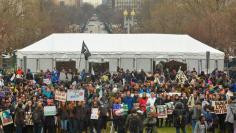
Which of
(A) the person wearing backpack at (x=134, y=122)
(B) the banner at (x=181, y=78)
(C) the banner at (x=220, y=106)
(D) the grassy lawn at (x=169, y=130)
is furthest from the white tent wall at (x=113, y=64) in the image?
(A) the person wearing backpack at (x=134, y=122)

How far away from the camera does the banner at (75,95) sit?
977 inches

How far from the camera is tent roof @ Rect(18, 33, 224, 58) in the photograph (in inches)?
1781

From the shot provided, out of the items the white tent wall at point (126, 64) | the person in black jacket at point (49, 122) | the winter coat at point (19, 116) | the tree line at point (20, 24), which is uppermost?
the tree line at point (20, 24)

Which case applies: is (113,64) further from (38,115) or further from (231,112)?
(231,112)

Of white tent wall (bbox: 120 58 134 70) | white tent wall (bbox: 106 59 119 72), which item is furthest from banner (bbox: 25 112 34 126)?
white tent wall (bbox: 120 58 134 70)

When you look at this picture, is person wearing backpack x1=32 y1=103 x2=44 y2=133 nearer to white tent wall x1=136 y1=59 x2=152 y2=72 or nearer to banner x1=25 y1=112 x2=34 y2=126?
banner x1=25 y1=112 x2=34 y2=126

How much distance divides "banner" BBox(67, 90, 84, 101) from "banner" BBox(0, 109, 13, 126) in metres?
2.35

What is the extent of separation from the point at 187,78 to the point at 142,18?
8036 centimetres

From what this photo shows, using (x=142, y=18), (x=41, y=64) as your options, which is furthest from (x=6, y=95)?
(x=142, y=18)

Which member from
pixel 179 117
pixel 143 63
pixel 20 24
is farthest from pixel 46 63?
pixel 20 24

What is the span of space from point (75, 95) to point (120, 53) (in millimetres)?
20617

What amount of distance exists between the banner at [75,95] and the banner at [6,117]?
235cm

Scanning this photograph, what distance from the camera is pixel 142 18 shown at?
116875 mm

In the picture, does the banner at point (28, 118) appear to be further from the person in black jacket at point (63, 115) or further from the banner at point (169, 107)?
the banner at point (169, 107)
